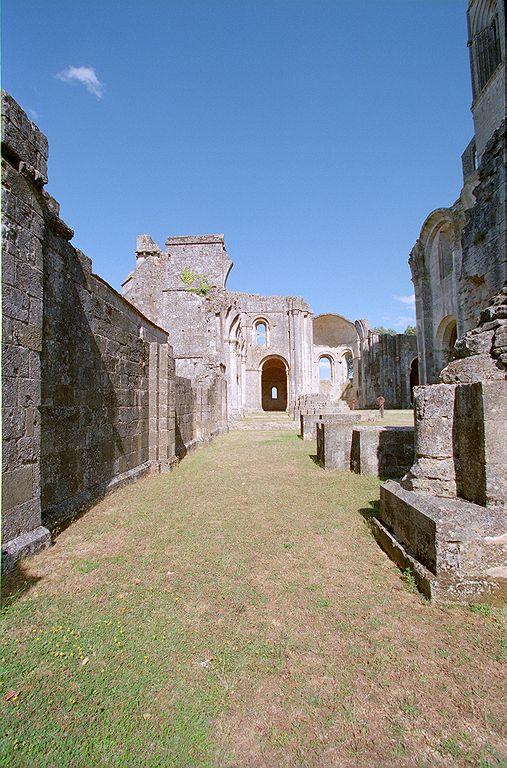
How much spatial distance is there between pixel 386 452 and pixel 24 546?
534cm

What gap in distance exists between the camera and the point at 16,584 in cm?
280

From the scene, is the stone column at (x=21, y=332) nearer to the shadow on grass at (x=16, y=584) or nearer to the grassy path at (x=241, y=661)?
the shadow on grass at (x=16, y=584)

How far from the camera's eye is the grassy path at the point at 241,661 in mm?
1496

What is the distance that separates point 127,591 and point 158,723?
126cm

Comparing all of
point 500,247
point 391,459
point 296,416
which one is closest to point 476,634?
point 391,459

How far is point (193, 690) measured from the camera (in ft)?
5.84

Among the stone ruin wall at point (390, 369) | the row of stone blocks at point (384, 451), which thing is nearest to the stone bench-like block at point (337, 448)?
the row of stone blocks at point (384, 451)

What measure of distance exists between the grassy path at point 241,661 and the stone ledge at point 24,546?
11 centimetres

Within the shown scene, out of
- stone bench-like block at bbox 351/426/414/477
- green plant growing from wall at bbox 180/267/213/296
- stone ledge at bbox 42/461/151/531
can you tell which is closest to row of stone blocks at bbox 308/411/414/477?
stone bench-like block at bbox 351/426/414/477

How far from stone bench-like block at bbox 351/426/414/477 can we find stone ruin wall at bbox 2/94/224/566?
3953 mm

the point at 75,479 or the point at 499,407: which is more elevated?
the point at 499,407

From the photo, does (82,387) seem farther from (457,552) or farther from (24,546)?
(457,552)

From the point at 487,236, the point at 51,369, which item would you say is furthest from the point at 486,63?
the point at 51,369

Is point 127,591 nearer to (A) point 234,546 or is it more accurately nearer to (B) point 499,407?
(A) point 234,546
